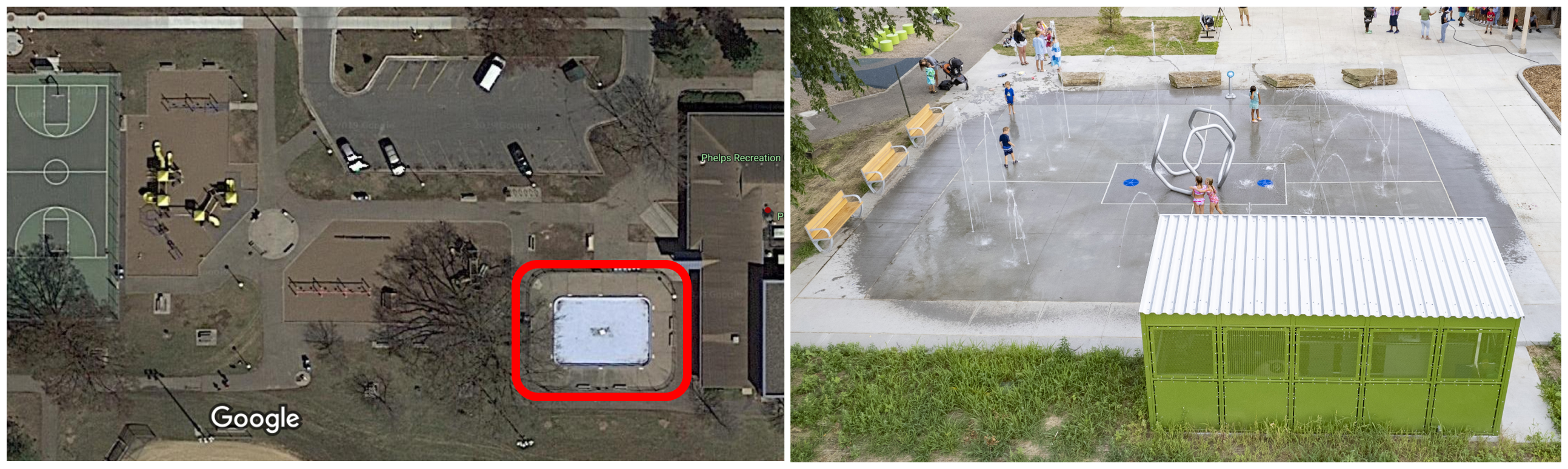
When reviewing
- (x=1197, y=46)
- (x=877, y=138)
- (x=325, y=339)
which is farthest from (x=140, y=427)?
(x=1197, y=46)

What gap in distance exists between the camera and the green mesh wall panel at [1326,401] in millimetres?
11680

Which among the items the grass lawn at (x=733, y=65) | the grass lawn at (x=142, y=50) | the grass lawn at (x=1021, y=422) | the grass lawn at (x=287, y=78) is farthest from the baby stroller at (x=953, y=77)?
the grass lawn at (x=142, y=50)

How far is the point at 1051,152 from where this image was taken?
21484 mm

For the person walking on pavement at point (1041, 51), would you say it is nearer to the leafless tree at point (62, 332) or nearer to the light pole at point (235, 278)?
the light pole at point (235, 278)

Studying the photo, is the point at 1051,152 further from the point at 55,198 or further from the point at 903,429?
the point at 55,198

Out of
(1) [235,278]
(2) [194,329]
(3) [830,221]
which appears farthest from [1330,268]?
(2) [194,329]

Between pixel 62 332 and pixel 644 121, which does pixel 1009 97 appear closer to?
pixel 644 121

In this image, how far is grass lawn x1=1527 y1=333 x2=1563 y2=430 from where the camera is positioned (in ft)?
39.6

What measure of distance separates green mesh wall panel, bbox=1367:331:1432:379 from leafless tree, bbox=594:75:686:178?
260 inches

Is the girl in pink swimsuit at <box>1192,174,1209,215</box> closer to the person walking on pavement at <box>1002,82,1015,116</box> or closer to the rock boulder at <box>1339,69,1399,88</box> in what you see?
the person walking on pavement at <box>1002,82,1015,116</box>

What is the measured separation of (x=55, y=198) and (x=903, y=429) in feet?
25.0

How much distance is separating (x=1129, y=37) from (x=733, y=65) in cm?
2023

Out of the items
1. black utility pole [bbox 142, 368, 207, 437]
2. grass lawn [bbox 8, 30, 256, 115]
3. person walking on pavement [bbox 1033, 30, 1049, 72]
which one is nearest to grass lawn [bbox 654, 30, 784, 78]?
grass lawn [bbox 8, 30, 256, 115]

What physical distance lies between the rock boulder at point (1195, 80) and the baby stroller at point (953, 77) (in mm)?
4000
